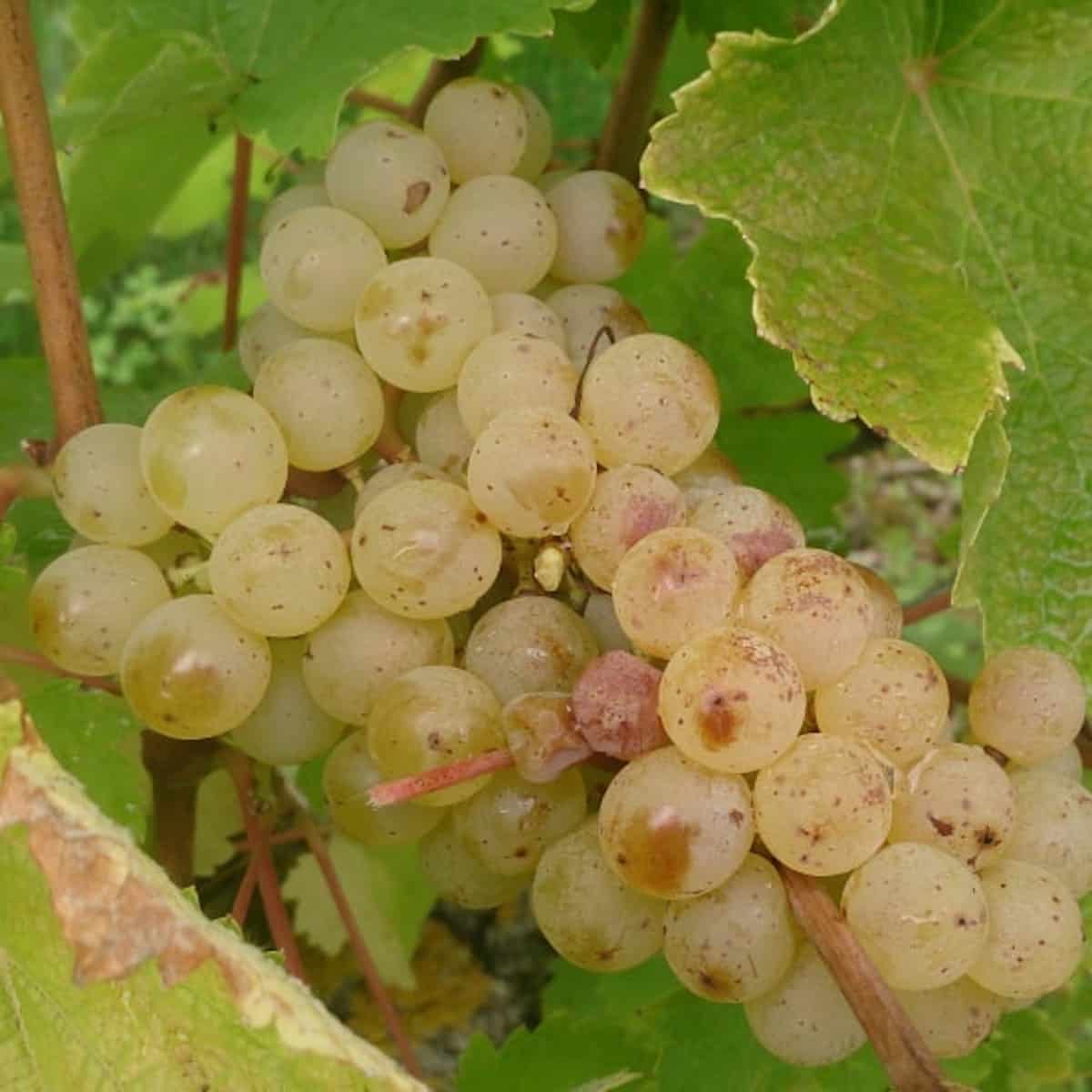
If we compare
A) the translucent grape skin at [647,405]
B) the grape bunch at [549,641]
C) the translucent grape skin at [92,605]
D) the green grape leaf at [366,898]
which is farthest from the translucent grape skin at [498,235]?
the green grape leaf at [366,898]

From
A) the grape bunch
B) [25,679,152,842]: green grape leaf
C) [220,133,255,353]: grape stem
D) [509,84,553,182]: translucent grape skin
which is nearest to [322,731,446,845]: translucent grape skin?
the grape bunch

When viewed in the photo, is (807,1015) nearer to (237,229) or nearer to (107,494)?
(107,494)

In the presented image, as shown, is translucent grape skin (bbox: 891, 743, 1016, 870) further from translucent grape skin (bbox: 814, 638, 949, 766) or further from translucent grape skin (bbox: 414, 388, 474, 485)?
translucent grape skin (bbox: 414, 388, 474, 485)

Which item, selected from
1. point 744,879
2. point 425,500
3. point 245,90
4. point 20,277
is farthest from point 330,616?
point 20,277

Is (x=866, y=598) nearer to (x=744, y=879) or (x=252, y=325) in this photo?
(x=744, y=879)

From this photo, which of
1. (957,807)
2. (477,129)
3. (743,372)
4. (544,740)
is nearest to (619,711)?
(544,740)

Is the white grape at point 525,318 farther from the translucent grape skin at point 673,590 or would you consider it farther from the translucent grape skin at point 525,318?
the translucent grape skin at point 673,590
